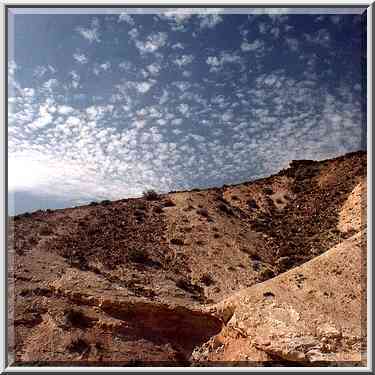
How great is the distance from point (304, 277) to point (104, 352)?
4.19 m

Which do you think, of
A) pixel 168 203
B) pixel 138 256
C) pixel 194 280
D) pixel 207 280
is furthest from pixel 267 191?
pixel 138 256

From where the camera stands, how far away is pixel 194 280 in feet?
44.5

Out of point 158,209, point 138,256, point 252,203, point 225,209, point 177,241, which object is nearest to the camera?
point 138,256

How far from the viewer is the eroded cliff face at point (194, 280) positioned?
7.12 m

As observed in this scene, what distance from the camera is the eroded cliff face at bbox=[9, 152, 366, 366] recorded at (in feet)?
23.4

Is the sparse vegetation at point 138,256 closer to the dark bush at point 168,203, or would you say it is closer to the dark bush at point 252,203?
the dark bush at point 168,203

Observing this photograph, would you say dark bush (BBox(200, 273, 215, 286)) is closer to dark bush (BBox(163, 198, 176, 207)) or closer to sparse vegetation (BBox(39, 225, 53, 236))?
sparse vegetation (BBox(39, 225, 53, 236))

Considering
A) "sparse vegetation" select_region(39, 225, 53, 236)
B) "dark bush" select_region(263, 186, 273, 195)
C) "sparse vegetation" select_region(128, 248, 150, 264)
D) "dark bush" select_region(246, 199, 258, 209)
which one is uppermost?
"dark bush" select_region(263, 186, 273, 195)

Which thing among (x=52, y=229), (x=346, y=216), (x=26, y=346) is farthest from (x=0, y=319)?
(x=346, y=216)

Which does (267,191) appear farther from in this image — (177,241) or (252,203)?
(177,241)

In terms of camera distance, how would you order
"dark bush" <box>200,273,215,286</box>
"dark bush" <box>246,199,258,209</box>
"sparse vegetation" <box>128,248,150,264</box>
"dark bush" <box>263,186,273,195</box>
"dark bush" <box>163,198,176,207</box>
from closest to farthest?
1. "dark bush" <box>200,273,215,286</box>
2. "sparse vegetation" <box>128,248,150,264</box>
3. "dark bush" <box>163,198,176,207</box>
4. "dark bush" <box>246,199,258,209</box>
5. "dark bush" <box>263,186,273,195</box>

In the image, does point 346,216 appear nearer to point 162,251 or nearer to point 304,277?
point 162,251

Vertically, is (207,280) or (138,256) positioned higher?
(138,256)

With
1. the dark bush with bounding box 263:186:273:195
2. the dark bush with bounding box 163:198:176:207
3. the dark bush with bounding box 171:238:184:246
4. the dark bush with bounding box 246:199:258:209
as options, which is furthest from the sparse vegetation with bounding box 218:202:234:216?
the dark bush with bounding box 171:238:184:246
